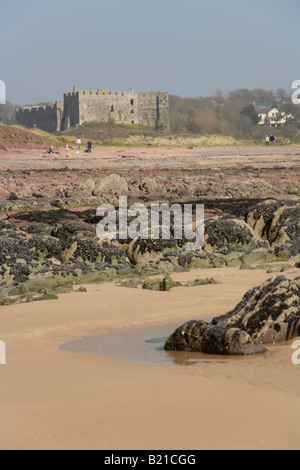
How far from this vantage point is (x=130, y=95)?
292 ft

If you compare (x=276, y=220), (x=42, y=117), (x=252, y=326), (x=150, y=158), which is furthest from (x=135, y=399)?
(x=42, y=117)

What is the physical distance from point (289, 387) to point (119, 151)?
43910 millimetres

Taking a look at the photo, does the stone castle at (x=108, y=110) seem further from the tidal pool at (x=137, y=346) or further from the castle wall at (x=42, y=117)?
the tidal pool at (x=137, y=346)

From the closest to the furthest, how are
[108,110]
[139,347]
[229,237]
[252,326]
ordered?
[252,326] < [139,347] < [229,237] < [108,110]

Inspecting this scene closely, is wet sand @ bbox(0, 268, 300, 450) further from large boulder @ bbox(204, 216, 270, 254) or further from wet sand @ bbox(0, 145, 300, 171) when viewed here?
wet sand @ bbox(0, 145, 300, 171)

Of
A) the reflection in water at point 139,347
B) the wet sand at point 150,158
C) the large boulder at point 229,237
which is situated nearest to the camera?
the reflection in water at point 139,347

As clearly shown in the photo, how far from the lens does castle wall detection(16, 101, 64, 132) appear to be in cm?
9312

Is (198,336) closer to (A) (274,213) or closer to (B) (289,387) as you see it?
(B) (289,387)

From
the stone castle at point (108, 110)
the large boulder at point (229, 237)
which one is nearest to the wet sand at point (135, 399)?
the large boulder at point (229, 237)

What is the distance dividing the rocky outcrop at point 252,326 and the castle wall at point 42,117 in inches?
3442

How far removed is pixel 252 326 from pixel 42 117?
93701 millimetres

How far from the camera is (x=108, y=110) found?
8681 centimetres

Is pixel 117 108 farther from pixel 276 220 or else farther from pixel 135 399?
pixel 135 399

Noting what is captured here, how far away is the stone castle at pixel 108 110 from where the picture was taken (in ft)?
281
